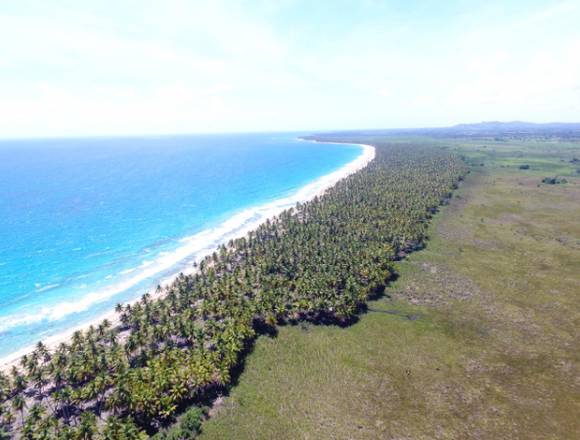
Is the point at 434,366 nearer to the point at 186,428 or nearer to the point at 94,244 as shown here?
the point at 186,428

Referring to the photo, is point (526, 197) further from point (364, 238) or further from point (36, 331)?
point (36, 331)

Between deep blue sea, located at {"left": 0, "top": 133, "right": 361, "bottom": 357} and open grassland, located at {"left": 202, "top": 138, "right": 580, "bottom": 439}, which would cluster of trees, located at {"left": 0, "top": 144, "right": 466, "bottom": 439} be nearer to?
open grassland, located at {"left": 202, "top": 138, "right": 580, "bottom": 439}

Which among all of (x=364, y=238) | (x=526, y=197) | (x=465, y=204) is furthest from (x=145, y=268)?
(x=526, y=197)

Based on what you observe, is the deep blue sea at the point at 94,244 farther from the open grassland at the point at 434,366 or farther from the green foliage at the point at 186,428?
the open grassland at the point at 434,366

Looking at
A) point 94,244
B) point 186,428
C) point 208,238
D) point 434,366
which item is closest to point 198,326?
point 186,428

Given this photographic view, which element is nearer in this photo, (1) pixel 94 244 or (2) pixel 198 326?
(2) pixel 198 326

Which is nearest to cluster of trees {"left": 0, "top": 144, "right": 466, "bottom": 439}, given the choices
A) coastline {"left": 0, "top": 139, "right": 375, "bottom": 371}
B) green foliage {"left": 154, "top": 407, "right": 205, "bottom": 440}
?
green foliage {"left": 154, "top": 407, "right": 205, "bottom": 440}
